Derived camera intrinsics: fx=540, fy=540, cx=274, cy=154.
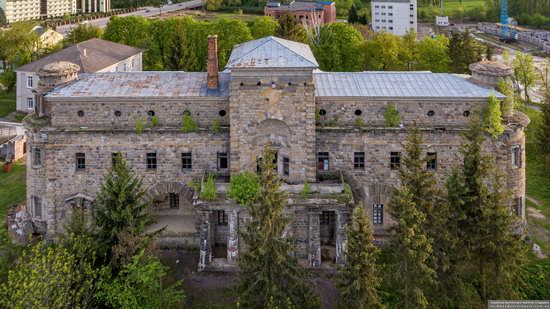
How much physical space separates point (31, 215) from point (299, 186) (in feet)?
72.8

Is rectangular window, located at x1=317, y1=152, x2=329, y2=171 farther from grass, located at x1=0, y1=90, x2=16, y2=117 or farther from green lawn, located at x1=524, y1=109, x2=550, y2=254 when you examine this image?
grass, located at x1=0, y1=90, x2=16, y2=117

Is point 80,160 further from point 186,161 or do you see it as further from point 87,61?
point 87,61

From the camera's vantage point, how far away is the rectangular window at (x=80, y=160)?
41.1 meters

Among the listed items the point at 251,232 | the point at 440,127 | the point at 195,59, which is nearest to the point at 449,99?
the point at 440,127

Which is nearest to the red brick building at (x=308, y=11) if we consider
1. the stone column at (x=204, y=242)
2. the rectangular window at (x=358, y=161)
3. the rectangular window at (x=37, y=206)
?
the rectangular window at (x=358, y=161)

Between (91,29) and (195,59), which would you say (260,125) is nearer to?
(195,59)

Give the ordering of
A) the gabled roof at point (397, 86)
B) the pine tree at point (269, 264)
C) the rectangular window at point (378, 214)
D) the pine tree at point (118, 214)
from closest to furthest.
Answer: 1. the pine tree at point (269, 264)
2. the pine tree at point (118, 214)
3. the gabled roof at point (397, 86)
4. the rectangular window at point (378, 214)

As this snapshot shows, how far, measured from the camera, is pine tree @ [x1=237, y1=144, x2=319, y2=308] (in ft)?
97.2

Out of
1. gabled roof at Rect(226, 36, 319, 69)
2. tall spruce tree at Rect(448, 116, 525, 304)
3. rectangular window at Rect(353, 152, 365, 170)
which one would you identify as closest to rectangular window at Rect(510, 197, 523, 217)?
tall spruce tree at Rect(448, 116, 525, 304)

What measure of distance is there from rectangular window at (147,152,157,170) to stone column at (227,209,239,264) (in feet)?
26.2

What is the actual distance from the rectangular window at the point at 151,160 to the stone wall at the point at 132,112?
7.56 ft

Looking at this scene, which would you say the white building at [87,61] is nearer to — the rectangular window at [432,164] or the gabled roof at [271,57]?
the gabled roof at [271,57]

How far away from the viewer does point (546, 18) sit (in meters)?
178

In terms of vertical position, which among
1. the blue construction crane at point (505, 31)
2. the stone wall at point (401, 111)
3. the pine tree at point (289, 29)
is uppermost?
the blue construction crane at point (505, 31)
